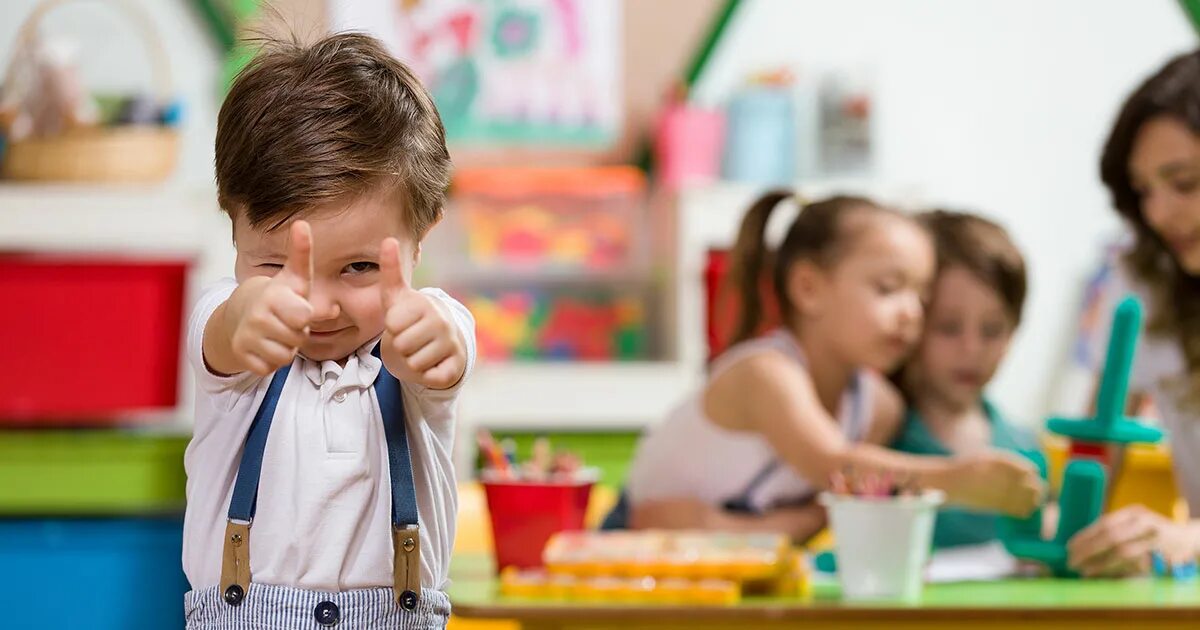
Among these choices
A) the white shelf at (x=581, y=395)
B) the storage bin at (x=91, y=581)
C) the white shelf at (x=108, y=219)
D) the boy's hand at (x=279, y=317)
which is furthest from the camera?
the white shelf at (x=581, y=395)

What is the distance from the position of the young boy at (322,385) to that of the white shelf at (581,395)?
230cm

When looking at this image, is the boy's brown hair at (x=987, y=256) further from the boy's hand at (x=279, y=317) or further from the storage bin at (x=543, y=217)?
the storage bin at (x=543, y=217)

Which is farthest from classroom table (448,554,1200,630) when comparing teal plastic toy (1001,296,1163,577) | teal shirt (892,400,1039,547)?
teal shirt (892,400,1039,547)

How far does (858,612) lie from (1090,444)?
0.32 m

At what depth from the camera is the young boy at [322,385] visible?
61 cm

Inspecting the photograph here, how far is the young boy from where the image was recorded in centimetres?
61

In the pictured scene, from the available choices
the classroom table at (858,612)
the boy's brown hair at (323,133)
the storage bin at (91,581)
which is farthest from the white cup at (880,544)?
the storage bin at (91,581)

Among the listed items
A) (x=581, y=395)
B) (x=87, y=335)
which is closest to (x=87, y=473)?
(x=87, y=335)

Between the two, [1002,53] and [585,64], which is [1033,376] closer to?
[1002,53]

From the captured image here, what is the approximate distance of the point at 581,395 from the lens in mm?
2967

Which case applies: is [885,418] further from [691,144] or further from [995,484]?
[691,144]

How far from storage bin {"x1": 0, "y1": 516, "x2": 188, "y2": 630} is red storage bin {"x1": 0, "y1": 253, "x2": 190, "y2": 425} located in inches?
14.6

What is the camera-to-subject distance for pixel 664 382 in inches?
117

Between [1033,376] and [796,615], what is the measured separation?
102 inches
